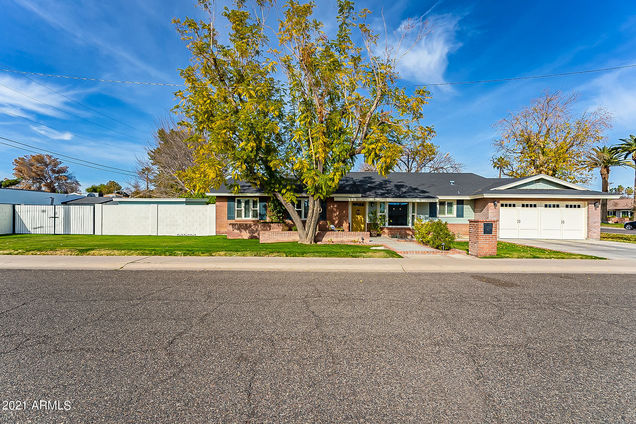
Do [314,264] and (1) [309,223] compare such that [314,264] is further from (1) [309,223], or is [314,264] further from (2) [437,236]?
(2) [437,236]

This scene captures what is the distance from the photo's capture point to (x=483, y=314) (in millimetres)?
4941

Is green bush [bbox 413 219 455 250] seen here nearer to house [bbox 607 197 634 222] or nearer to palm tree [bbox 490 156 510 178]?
palm tree [bbox 490 156 510 178]

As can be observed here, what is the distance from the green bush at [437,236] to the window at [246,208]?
10707mm

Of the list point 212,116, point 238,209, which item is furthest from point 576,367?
point 238,209

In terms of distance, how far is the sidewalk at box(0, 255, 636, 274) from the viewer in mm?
8820

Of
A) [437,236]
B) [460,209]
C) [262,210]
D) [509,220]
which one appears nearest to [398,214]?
[460,209]

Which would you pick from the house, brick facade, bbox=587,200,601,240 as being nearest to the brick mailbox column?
brick facade, bbox=587,200,601,240

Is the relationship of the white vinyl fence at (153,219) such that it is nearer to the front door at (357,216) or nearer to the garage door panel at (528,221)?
the front door at (357,216)

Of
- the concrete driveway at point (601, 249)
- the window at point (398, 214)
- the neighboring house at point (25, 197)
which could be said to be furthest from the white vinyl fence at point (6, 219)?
the concrete driveway at point (601, 249)

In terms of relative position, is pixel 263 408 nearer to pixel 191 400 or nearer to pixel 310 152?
pixel 191 400

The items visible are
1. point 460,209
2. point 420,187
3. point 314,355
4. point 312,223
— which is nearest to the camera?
point 314,355

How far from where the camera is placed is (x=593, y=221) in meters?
18.3

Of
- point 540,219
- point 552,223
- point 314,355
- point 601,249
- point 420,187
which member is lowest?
point 601,249

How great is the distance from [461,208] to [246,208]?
15170 mm
